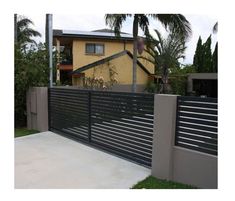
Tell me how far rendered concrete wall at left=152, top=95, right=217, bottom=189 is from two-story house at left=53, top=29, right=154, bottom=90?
50.7 ft

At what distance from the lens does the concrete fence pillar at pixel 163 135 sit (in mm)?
5207

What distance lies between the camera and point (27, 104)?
1114 cm

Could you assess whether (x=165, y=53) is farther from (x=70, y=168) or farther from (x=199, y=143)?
(x=199, y=143)

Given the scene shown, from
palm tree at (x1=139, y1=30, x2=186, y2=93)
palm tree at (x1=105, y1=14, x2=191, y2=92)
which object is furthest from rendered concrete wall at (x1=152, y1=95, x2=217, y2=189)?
palm tree at (x1=139, y1=30, x2=186, y2=93)

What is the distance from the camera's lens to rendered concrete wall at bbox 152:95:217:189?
4703 millimetres

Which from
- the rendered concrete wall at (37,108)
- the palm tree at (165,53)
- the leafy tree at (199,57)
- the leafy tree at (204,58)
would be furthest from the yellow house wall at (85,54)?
the rendered concrete wall at (37,108)

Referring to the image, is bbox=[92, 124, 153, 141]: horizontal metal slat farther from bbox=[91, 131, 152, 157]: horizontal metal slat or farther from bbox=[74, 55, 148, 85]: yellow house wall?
bbox=[74, 55, 148, 85]: yellow house wall

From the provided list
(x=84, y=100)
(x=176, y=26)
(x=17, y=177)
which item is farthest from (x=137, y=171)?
(x=176, y=26)

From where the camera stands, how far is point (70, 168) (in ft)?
19.8

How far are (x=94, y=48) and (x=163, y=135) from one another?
19394mm

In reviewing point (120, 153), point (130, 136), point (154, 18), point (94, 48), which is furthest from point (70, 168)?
point (94, 48)

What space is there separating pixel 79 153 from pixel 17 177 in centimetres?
189

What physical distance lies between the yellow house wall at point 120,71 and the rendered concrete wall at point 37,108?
1004cm

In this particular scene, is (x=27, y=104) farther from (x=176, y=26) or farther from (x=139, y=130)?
(x=176, y=26)
